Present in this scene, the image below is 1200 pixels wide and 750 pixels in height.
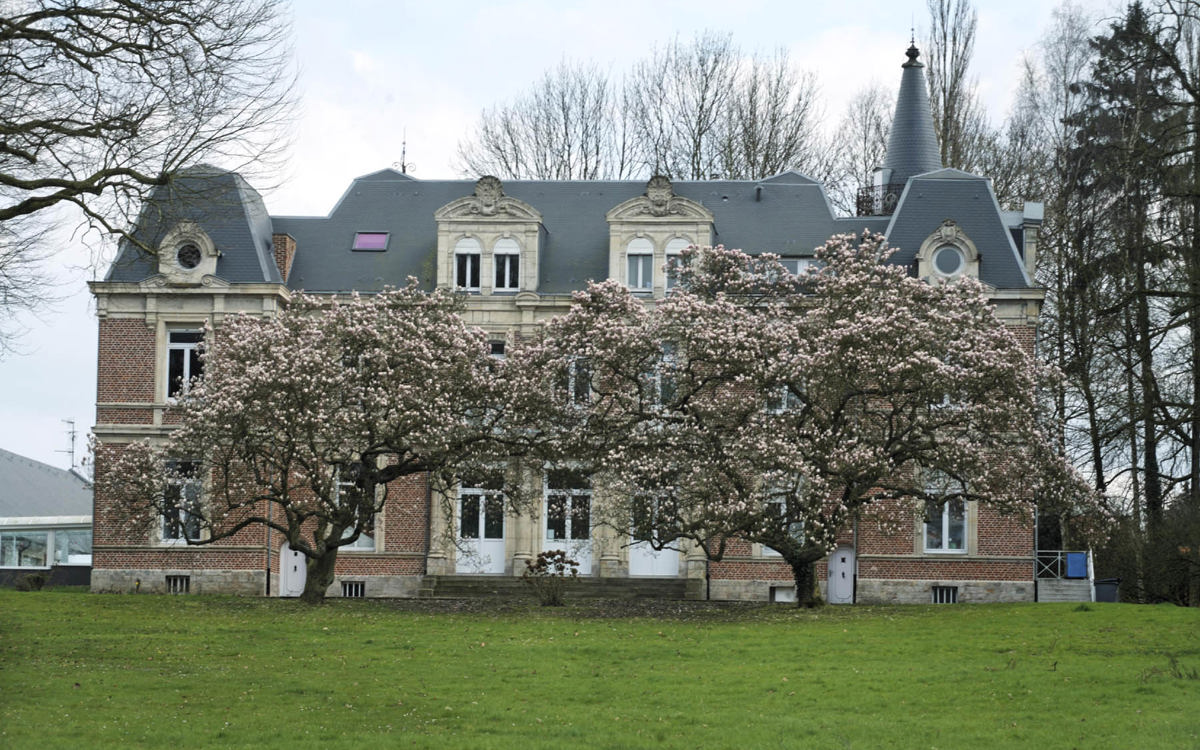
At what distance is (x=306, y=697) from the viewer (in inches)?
606

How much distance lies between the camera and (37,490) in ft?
181

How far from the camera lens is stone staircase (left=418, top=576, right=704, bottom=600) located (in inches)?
1252

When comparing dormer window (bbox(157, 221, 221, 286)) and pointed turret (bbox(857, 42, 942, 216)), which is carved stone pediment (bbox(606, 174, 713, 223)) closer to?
pointed turret (bbox(857, 42, 942, 216))

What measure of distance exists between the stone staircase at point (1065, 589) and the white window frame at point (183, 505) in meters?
18.4

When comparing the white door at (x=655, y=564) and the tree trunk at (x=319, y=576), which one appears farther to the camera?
the white door at (x=655, y=564)

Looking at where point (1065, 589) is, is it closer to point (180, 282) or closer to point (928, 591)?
point (928, 591)

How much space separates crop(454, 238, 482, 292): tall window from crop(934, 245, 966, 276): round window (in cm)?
1074

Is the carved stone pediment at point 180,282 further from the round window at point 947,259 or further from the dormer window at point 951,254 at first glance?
the round window at point 947,259

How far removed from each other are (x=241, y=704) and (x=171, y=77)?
829cm

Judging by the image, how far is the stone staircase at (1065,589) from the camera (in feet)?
106

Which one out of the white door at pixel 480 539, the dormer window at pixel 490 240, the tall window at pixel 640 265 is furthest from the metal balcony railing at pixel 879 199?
the white door at pixel 480 539

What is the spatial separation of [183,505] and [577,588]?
9094 millimetres

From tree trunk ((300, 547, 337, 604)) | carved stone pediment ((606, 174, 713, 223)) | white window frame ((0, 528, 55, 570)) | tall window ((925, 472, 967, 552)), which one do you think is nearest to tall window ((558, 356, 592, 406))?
tree trunk ((300, 547, 337, 604))

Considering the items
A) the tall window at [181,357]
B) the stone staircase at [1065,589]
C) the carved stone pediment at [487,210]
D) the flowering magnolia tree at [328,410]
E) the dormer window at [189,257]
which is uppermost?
the carved stone pediment at [487,210]
